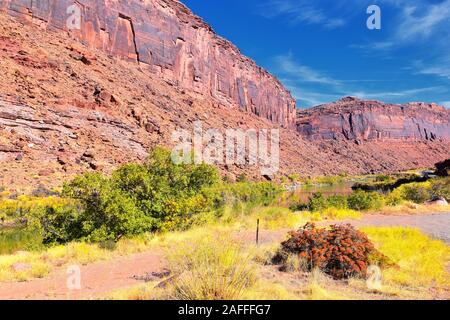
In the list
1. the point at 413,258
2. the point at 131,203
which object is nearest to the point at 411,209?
the point at 413,258

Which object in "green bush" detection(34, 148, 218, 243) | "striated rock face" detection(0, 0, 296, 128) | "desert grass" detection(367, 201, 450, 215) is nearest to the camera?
"green bush" detection(34, 148, 218, 243)

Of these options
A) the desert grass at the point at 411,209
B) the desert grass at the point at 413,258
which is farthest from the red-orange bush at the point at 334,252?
the desert grass at the point at 411,209

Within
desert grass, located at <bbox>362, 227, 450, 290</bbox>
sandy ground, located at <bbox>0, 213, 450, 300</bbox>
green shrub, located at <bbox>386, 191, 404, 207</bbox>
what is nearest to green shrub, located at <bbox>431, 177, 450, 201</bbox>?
green shrub, located at <bbox>386, 191, 404, 207</bbox>

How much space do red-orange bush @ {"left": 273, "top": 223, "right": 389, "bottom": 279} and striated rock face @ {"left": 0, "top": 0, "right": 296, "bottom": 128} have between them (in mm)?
51426

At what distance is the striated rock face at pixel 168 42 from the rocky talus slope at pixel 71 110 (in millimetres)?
2325

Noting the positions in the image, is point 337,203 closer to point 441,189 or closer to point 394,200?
point 394,200

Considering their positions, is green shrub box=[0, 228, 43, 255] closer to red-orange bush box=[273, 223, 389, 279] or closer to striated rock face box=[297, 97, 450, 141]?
red-orange bush box=[273, 223, 389, 279]

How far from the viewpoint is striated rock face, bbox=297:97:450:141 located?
144 metres

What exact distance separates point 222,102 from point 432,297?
279ft

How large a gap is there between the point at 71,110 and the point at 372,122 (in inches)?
5644

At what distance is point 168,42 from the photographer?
2899 inches

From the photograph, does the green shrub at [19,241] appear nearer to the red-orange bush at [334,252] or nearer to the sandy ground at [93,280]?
the sandy ground at [93,280]

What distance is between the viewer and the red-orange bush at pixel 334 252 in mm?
7645
